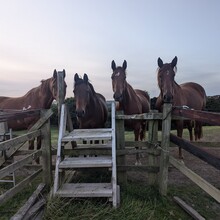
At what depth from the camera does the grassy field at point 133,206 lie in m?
2.79

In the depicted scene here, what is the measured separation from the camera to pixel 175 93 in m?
6.07

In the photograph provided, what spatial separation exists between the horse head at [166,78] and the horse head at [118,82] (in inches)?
34.9

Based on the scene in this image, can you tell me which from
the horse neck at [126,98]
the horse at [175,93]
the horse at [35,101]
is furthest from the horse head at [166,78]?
the horse at [35,101]

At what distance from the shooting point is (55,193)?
9.91 ft

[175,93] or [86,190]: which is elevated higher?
[175,93]

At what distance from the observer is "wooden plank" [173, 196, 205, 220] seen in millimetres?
3132

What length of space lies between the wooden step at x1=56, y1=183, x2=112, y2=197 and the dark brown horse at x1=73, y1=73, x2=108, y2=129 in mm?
1515

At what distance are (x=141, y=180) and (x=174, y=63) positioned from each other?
284 cm

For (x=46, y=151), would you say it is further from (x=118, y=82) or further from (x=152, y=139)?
(x=118, y=82)

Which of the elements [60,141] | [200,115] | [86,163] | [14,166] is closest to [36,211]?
[14,166]

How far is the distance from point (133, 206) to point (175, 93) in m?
3.79

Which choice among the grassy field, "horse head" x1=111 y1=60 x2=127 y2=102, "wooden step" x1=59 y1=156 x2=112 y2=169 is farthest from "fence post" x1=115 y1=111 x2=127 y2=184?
"horse head" x1=111 y1=60 x2=127 y2=102

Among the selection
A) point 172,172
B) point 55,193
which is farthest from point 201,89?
point 55,193

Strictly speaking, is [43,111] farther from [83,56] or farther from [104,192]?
[83,56]
